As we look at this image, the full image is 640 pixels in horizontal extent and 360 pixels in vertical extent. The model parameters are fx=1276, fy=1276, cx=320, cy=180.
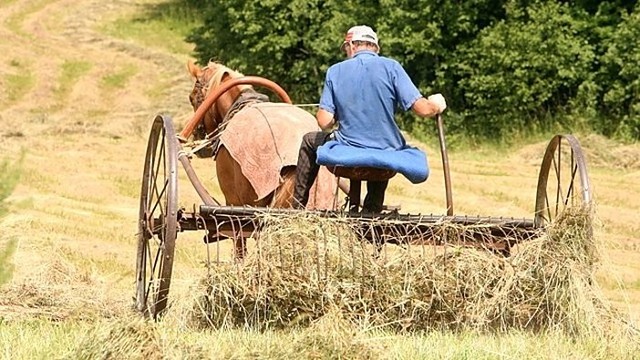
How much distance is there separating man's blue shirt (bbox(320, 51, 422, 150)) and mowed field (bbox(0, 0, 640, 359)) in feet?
4.18

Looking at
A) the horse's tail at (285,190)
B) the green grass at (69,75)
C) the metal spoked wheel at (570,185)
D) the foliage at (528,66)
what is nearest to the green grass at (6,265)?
the horse's tail at (285,190)

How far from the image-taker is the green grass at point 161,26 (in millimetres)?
42375

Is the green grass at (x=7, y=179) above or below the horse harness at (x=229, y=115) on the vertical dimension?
above

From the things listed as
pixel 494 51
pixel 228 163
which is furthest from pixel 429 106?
pixel 494 51

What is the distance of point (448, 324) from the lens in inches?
302

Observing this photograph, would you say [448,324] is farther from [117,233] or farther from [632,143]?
[632,143]

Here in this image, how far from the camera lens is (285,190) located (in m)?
8.80

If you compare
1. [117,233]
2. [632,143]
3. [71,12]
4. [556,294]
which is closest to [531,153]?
[632,143]

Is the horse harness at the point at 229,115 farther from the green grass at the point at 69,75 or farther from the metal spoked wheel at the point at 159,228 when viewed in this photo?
the green grass at the point at 69,75

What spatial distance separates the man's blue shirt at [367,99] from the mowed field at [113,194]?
4.18ft

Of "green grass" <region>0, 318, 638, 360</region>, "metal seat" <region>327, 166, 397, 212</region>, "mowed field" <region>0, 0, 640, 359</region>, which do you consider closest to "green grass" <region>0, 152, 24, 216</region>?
"mowed field" <region>0, 0, 640, 359</region>

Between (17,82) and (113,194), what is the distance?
17.5 m

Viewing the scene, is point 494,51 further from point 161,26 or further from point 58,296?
point 161,26

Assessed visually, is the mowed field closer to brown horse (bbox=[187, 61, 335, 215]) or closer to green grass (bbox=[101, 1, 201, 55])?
green grass (bbox=[101, 1, 201, 55])
